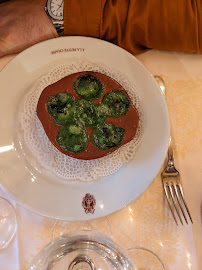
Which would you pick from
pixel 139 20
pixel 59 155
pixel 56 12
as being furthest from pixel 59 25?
pixel 59 155

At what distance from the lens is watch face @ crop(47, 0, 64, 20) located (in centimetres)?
82

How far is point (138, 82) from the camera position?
80 cm

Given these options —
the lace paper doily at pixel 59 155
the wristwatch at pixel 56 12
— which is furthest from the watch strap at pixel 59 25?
the lace paper doily at pixel 59 155

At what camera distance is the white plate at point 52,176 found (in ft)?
2.40

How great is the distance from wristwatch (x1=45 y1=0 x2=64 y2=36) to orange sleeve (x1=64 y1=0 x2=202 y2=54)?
0.05ft

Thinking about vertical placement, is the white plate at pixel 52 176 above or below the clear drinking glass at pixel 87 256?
above

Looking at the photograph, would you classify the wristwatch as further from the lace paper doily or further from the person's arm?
the lace paper doily

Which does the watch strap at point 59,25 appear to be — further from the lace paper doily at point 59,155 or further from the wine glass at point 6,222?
the wine glass at point 6,222

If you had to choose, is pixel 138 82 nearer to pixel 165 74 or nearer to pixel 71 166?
pixel 165 74

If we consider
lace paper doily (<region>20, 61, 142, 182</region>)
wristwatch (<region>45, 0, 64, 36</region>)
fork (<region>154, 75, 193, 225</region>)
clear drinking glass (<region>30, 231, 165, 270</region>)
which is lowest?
clear drinking glass (<region>30, 231, 165, 270</region>)

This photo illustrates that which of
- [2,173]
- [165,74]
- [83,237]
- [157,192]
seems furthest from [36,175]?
[165,74]

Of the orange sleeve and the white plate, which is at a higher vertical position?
the orange sleeve

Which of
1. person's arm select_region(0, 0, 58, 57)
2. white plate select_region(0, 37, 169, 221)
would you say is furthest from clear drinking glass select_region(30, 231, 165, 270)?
person's arm select_region(0, 0, 58, 57)

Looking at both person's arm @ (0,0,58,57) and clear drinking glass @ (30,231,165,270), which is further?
person's arm @ (0,0,58,57)
